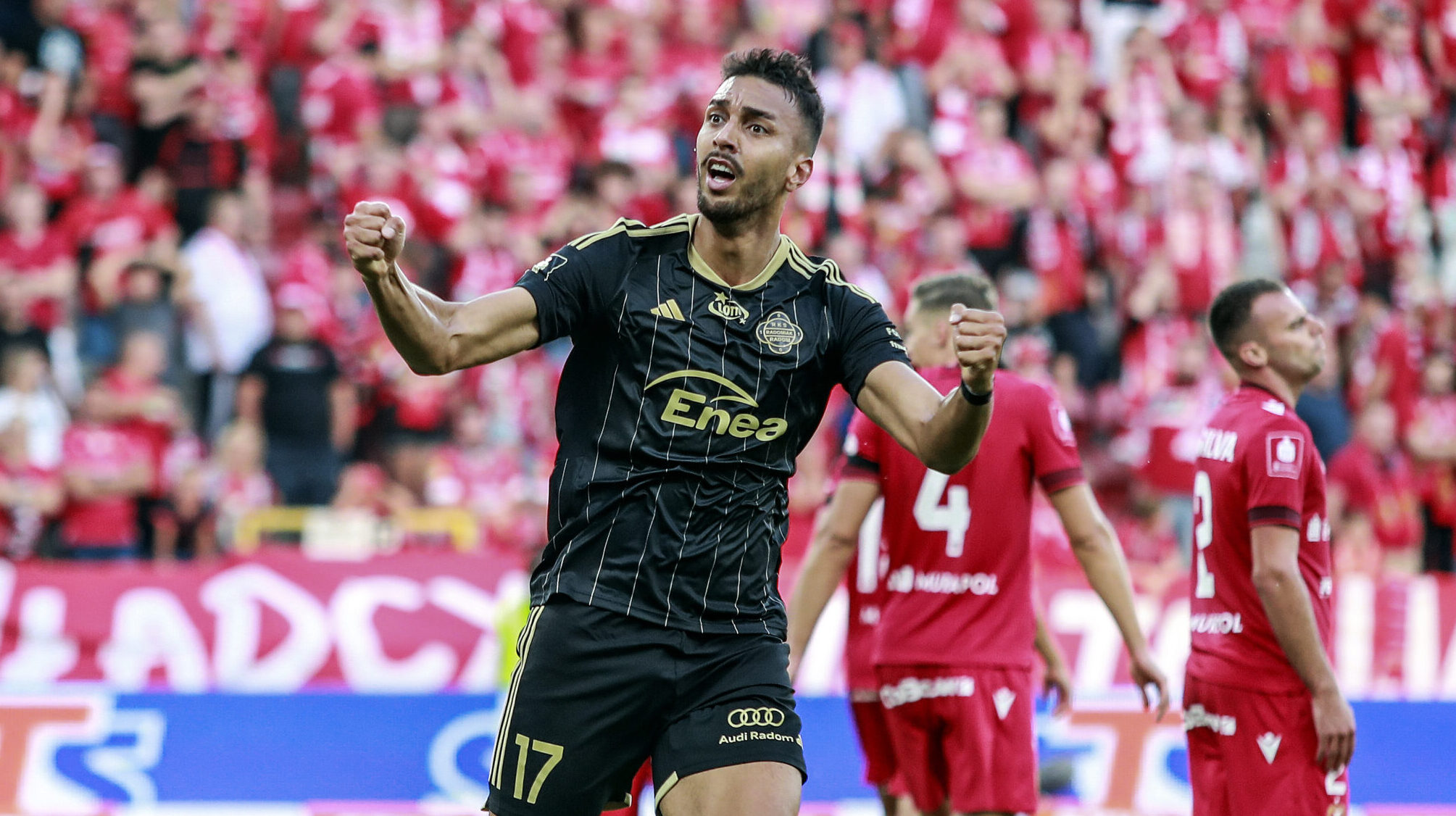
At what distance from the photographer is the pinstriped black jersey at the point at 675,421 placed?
4402 mm

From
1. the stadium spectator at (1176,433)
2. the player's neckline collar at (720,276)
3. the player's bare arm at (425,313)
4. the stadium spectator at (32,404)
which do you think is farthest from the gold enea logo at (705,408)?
the stadium spectator at (1176,433)

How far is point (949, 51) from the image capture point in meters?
16.5

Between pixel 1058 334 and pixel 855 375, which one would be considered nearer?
A: pixel 855 375

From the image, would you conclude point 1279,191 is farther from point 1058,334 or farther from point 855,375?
point 855,375

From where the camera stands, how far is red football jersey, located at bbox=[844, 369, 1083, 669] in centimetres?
645

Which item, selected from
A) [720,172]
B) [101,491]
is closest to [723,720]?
[720,172]

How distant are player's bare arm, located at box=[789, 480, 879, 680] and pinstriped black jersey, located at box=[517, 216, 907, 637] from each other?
192cm

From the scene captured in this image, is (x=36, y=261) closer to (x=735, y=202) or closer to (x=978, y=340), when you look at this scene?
(x=735, y=202)

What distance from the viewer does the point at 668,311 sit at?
4492 millimetres

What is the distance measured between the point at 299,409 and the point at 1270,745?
27.2 ft

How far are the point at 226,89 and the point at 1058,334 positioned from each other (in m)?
7.09

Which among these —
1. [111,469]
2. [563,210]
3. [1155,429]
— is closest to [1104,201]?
[1155,429]

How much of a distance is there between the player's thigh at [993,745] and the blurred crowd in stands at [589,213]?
16.0ft

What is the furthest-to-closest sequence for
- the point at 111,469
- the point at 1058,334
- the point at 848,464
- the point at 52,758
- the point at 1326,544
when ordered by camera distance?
1. the point at 1058,334
2. the point at 111,469
3. the point at 52,758
4. the point at 848,464
5. the point at 1326,544
